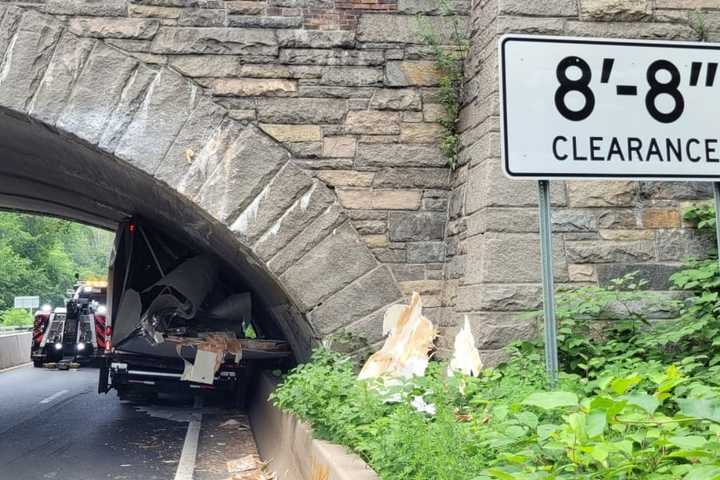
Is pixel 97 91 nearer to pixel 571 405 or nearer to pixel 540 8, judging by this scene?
pixel 540 8

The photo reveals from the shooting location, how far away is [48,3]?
6.72 metres

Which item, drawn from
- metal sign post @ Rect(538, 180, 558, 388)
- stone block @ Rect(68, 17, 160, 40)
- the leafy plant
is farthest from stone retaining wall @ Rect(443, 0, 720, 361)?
stone block @ Rect(68, 17, 160, 40)

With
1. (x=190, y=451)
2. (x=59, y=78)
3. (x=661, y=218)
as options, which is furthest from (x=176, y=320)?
(x=661, y=218)

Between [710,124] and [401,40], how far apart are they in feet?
13.2

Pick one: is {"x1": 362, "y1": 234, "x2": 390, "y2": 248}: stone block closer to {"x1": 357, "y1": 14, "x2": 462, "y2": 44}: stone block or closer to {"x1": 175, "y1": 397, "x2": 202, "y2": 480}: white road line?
{"x1": 357, "y1": 14, "x2": 462, "y2": 44}: stone block

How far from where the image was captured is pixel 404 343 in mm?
6641

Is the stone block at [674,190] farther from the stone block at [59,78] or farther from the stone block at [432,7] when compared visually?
the stone block at [59,78]

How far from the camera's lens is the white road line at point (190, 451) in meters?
7.33

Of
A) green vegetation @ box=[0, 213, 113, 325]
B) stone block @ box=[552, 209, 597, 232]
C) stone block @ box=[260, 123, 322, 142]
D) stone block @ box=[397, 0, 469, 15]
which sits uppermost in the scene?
green vegetation @ box=[0, 213, 113, 325]

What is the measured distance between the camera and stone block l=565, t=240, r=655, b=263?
19.8 ft

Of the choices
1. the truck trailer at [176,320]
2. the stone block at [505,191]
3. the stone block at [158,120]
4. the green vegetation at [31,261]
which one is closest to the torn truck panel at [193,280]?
the truck trailer at [176,320]

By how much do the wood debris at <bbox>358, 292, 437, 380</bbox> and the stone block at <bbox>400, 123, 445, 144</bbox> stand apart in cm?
134

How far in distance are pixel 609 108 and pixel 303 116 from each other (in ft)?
12.9

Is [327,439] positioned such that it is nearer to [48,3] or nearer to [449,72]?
[449,72]
